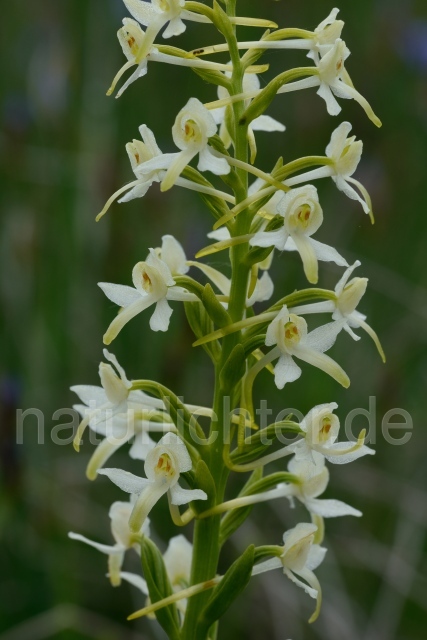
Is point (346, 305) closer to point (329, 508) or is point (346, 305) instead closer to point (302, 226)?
point (302, 226)

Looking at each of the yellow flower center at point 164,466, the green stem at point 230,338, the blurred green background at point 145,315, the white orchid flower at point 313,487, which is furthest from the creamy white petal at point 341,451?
the blurred green background at point 145,315

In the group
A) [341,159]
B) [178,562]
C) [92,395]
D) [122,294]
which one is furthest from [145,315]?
[341,159]

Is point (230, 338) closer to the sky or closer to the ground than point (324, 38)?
closer to the ground

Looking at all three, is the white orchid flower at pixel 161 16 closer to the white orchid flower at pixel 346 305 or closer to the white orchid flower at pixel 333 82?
the white orchid flower at pixel 333 82

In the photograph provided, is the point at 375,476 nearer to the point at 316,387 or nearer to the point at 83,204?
the point at 316,387

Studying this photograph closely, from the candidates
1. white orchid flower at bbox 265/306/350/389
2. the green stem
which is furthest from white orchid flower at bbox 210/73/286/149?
white orchid flower at bbox 265/306/350/389
